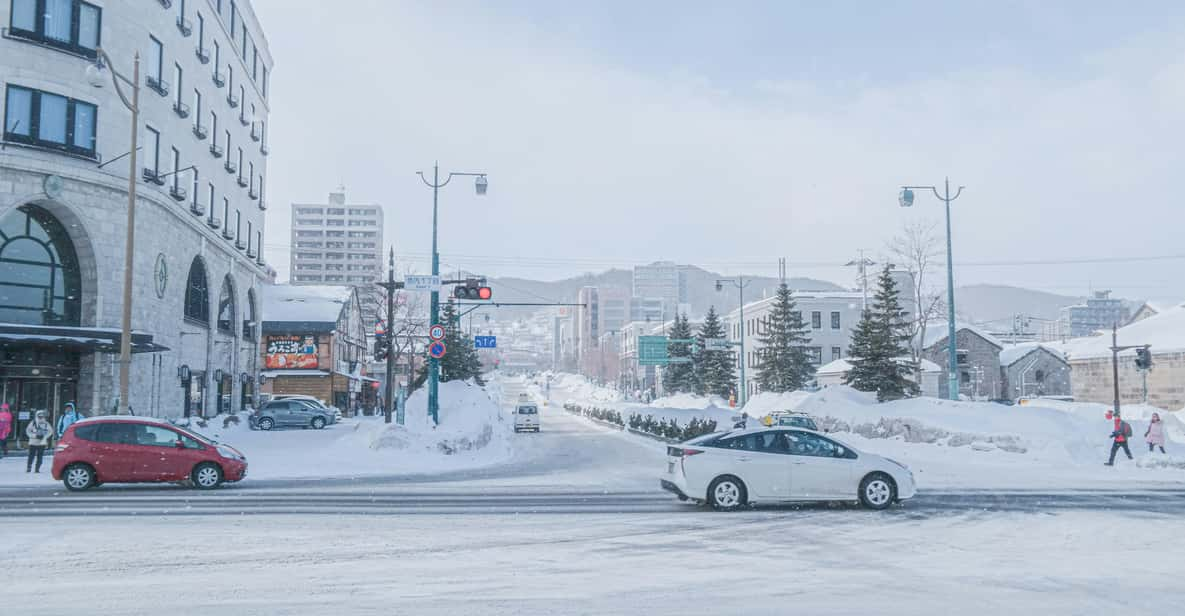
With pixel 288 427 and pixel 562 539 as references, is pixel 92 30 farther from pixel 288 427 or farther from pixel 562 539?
pixel 562 539

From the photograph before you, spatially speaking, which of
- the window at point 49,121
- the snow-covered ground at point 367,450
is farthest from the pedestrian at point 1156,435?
the window at point 49,121

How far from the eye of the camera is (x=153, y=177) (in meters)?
32.4

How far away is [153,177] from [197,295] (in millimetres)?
8667

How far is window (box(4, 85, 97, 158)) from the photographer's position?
27625mm

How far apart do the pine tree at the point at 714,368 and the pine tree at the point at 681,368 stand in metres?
1.64

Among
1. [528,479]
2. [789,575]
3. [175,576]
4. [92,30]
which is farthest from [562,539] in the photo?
[92,30]

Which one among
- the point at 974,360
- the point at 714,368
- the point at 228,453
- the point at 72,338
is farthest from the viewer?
the point at 974,360

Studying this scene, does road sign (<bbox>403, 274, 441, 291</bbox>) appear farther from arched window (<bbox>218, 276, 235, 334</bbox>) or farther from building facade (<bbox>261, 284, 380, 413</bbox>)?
building facade (<bbox>261, 284, 380, 413</bbox>)

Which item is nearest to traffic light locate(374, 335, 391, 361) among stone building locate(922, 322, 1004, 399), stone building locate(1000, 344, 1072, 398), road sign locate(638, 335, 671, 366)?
road sign locate(638, 335, 671, 366)

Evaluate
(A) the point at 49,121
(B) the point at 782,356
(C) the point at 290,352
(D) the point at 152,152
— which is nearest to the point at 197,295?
(D) the point at 152,152

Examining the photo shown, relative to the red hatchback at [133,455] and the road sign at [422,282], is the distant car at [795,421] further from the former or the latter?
the red hatchback at [133,455]

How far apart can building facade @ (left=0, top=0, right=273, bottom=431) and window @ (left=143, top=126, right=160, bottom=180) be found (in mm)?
69

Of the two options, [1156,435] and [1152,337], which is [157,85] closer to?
[1156,435]

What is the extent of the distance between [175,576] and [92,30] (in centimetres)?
2708
